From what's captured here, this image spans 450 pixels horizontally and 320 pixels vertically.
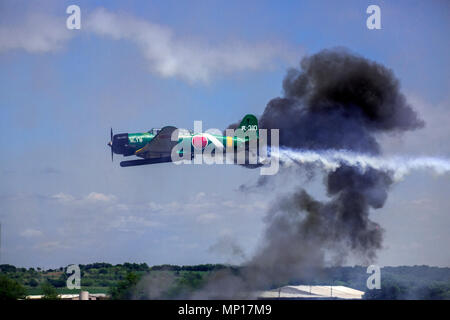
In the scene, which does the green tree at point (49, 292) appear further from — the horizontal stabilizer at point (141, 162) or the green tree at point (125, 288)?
the horizontal stabilizer at point (141, 162)

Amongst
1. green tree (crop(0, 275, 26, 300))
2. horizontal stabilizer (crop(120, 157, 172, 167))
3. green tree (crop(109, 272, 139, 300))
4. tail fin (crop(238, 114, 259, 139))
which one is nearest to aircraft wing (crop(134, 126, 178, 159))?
horizontal stabilizer (crop(120, 157, 172, 167))

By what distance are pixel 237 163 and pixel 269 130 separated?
4.11 meters

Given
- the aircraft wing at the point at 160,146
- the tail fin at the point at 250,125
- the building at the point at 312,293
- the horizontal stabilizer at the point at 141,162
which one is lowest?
the building at the point at 312,293

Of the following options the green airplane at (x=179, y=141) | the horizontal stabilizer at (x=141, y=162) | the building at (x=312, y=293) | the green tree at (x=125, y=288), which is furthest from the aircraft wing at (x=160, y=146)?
the building at (x=312, y=293)

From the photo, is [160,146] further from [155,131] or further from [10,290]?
[10,290]

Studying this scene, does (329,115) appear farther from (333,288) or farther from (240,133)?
(333,288)

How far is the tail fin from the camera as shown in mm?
62897

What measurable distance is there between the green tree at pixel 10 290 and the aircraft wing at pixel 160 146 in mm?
16186

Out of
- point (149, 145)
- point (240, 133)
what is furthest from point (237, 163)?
point (149, 145)

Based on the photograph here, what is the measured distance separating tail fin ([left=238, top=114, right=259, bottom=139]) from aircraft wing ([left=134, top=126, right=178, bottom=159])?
20.4ft

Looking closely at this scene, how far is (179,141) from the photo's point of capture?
62375 millimetres

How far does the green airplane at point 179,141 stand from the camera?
62.1 metres

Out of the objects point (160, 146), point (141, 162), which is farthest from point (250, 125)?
point (141, 162)

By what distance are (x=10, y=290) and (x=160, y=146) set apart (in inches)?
732
